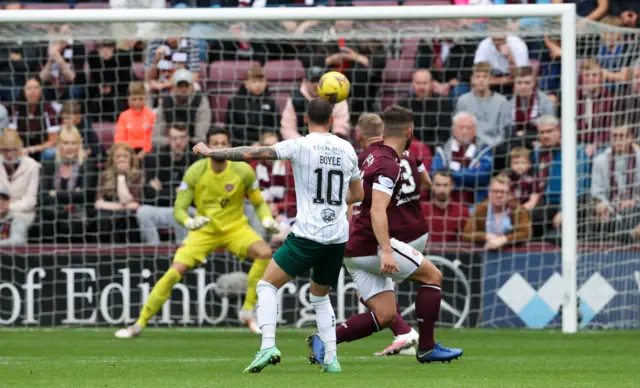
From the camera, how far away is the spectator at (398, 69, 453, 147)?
1505 centimetres

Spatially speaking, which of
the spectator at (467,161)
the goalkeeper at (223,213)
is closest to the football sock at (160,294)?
the goalkeeper at (223,213)

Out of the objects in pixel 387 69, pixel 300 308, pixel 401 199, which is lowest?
pixel 300 308

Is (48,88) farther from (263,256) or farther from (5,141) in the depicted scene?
(263,256)

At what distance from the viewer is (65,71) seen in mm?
15477

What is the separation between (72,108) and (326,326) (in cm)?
769

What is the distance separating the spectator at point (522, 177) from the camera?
14539 mm

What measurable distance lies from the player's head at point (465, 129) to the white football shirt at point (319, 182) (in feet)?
21.5

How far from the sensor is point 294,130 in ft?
49.2

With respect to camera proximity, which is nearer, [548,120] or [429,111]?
[548,120]

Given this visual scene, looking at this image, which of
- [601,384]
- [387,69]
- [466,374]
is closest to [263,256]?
[387,69]

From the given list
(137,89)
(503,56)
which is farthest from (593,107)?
(137,89)

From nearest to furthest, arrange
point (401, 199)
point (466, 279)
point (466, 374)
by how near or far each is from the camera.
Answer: point (466, 374) < point (401, 199) < point (466, 279)

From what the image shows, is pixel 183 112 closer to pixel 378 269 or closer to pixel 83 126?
pixel 83 126

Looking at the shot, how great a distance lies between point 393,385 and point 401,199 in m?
2.65
